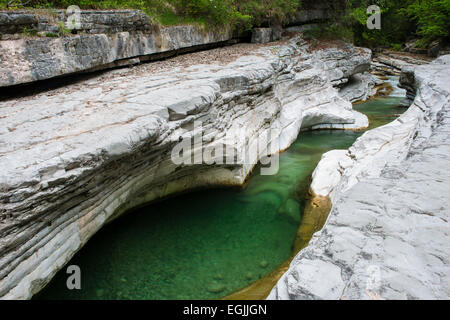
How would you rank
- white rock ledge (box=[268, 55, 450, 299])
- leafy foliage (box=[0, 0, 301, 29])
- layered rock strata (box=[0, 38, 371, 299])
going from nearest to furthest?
white rock ledge (box=[268, 55, 450, 299])
layered rock strata (box=[0, 38, 371, 299])
leafy foliage (box=[0, 0, 301, 29])

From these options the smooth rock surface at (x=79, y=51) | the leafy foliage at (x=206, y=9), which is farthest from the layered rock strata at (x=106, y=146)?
the leafy foliage at (x=206, y=9)

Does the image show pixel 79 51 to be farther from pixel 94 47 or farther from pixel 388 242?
pixel 388 242

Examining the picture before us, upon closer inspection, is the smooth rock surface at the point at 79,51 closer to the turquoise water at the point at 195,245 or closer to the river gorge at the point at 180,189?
the river gorge at the point at 180,189

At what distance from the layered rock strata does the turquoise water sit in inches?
18.0

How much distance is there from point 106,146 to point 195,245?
2.55 m

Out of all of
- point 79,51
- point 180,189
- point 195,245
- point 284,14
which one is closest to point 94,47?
point 79,51

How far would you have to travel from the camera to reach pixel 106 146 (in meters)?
3.60

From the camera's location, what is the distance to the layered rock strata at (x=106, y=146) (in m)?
3.13

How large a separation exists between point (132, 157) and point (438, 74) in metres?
9.74

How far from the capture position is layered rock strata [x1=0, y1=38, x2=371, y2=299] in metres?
3.13

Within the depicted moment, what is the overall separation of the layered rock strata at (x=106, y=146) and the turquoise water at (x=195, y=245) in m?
0.46

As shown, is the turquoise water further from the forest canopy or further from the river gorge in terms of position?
the forest canopy

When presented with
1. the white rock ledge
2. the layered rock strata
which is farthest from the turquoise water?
the white rock ledge

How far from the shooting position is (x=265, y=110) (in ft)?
25.9
